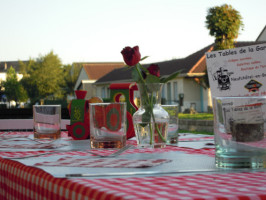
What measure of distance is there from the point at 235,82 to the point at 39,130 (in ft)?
3.56

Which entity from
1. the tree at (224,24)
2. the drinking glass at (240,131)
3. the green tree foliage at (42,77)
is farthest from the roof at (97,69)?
the drinking glass at (240,131)

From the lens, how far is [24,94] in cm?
5612

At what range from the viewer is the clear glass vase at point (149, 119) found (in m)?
1.90

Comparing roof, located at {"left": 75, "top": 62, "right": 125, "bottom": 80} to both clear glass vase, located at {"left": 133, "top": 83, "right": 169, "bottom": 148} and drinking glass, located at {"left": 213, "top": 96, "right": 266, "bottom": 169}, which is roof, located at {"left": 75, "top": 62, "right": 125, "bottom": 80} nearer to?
clear glass vase, located at {"left": 133, "top": 83, "right": 169, "bottom": 148}

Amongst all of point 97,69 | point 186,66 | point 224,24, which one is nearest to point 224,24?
point 224,24

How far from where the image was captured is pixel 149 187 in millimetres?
951

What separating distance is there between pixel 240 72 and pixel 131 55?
47 centimetres

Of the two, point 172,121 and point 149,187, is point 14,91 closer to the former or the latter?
point 172,121

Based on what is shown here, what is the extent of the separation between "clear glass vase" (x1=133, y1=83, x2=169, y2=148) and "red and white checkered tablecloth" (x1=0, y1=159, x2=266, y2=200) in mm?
711

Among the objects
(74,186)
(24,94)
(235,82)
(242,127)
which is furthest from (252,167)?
(24,94)

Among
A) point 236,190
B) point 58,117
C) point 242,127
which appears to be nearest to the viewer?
point 236,190

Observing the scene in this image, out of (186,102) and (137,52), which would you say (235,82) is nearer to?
(137,52)

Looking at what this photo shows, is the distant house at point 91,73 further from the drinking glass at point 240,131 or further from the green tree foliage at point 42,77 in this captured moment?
the drinking glass at point 240,131

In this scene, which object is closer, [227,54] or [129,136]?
[227,54]
